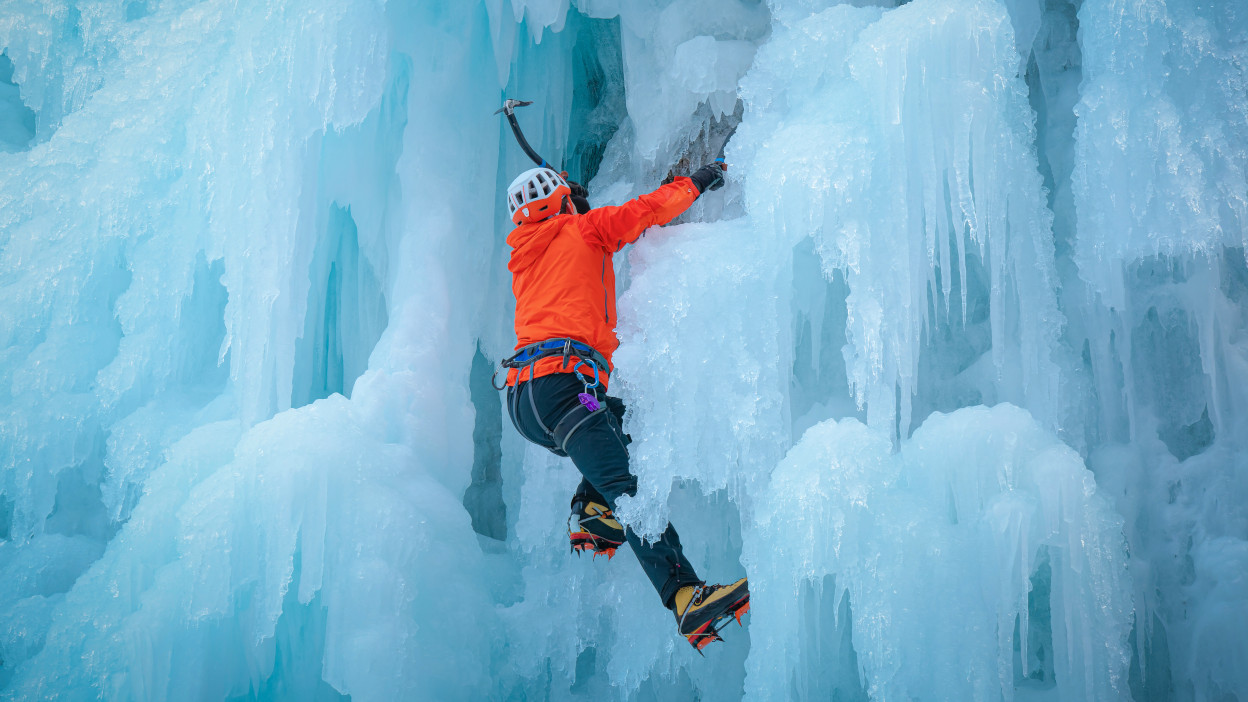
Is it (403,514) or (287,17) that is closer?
(403,514)

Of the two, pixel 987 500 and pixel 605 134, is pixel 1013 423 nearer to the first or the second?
pixel 987 500

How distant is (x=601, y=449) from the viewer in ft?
11.4

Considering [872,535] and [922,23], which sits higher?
[922,23]

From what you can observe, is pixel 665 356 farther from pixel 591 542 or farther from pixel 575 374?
pixel 591 542

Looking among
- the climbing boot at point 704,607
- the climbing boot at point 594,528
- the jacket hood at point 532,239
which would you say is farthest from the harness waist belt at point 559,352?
the climbing boot at point 704,607

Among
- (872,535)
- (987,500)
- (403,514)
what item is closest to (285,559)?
(403,514)

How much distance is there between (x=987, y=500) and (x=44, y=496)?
18.4 feet

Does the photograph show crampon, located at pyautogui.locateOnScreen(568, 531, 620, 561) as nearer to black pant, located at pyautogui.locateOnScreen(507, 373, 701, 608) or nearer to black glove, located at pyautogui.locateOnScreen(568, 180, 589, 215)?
black pant, located at pyautogui.locateOnScreen(507, 373, 701, 608)

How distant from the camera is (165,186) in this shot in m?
5.57

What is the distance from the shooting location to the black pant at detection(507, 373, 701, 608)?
3299 mm

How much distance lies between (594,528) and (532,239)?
1332 mm

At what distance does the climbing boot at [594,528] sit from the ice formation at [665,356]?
1.45 feet

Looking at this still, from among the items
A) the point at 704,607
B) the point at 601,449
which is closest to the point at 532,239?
the point at 601,449

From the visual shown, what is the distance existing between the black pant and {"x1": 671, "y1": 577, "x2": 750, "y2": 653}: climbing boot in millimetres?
56
